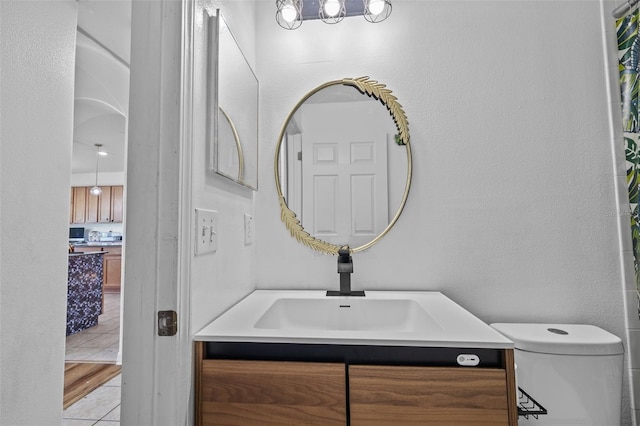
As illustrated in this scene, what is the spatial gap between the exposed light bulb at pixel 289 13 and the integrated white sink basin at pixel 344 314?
1245 millimetres

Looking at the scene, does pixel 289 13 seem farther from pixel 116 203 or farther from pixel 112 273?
pixel 116 203

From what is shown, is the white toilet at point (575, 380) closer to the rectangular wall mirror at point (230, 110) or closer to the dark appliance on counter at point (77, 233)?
the rectangular wall mirror at point (230, 110)

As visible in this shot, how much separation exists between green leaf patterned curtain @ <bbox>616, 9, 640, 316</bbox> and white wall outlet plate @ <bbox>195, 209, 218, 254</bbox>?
5.27 feet

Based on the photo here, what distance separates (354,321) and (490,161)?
0.92 meters

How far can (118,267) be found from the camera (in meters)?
5.76

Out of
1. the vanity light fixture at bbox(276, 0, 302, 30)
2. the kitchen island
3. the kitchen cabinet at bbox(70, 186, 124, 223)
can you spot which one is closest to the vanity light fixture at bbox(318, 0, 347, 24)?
the vanity light fixture at bbox(276, 0, 302, 30)

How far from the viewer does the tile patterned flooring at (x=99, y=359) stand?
1.66 m

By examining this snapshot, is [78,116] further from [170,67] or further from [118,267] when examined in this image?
[118,267]

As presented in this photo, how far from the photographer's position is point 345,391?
77 cm

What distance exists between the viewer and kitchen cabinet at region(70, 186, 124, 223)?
622cm

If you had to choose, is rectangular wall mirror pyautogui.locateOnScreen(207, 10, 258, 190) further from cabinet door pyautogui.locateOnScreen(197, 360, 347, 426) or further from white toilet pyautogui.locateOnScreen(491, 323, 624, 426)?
white toilet pyautogui.locateOnScreen(491, 323, 624, 426)

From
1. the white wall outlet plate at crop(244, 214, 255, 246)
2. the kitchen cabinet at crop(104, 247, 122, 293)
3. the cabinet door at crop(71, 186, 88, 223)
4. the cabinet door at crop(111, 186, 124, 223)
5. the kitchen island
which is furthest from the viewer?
the cabinet door at crop(71, 186, 88, 223)

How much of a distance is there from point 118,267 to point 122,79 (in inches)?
189

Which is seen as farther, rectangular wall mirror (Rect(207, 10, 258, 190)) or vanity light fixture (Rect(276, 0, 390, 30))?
vanity light fixture (Rect(276, 0, 390, 30))
